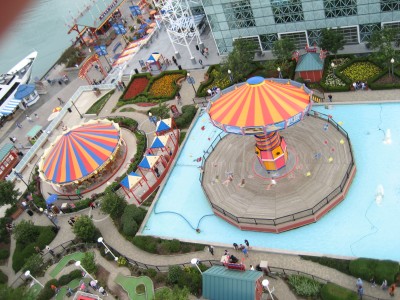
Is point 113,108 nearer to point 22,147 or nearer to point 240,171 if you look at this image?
point 22,147

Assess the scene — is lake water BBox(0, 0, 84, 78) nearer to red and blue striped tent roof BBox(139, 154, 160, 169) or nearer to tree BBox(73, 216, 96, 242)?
red and blue striped tent roof BBox(139, 154, 160, 169)

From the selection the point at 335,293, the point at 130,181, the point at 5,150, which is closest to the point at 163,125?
the point at 130,181

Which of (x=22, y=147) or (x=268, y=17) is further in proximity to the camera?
(x=22, y=147)

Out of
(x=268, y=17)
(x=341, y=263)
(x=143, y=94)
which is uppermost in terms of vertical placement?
(x=268, y=17)

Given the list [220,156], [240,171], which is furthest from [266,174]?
[220,156]

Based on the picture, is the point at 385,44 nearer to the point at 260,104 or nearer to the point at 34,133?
the point at 260,104

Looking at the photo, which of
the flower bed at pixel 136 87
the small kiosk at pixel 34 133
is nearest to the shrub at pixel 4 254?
the small kiosk at pixel 34 133

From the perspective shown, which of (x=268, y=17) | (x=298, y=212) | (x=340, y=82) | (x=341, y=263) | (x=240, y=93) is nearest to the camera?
(x=341, y=263)
